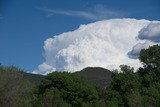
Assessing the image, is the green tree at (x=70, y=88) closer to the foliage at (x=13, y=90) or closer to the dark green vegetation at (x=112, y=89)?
the dark green vegetation at (x=112, y=89)

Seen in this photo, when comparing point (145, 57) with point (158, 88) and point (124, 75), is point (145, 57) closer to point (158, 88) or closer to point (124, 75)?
point (124, 75)

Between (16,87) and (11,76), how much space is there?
1.74 m

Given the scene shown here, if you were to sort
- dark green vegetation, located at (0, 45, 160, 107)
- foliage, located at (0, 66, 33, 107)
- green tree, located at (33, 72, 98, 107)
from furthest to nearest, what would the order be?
1. green tree, located at (33, 72, 98, 107)
2. dark green vegetation, located at (0, 45, 160, 107)
3. foliage, located at (0, 66, 33, 107)

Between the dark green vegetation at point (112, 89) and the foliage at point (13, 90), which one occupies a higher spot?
the dark green vegetation at point (112, 89)

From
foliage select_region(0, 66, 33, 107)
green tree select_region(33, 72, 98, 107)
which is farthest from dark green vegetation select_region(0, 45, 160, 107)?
foliage select_region(0, 66, 33, 107)

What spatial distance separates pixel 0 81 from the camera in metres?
70.5

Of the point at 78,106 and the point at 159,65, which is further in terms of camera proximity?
the point at 159,65

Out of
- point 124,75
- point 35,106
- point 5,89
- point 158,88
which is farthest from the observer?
point 124,75

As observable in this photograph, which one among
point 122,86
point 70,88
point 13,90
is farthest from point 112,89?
point 13,90

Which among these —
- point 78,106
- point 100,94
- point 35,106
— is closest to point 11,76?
point 35,106

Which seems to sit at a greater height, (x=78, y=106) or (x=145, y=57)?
(x=145, y=57)

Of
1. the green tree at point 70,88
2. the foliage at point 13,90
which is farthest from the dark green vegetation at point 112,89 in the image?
the foliage at point 13,90

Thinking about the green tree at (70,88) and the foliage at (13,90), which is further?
the green tree at (70,88)

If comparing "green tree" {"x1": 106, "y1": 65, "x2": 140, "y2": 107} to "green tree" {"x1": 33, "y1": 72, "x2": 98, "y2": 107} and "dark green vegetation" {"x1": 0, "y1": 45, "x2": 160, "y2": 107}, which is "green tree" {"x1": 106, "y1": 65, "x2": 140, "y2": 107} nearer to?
"dark green vegetation" {"x1": 0, "y1": 45, "x2": 160, "y2": 107}
